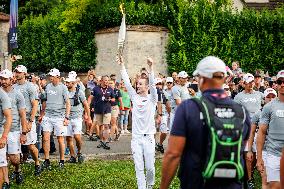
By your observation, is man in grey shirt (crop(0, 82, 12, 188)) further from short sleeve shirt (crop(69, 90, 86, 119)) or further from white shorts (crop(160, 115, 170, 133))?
white shorts (crop(160, 115, 170, 133))

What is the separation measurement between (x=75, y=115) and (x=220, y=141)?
10176 millimetres

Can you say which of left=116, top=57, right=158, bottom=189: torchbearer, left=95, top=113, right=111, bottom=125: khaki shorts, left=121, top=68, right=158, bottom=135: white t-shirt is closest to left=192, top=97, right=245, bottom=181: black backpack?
left=116, top=57, right=158, bottom=189: torchbearer

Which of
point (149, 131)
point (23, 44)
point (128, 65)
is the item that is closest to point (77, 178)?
point (149, 131)

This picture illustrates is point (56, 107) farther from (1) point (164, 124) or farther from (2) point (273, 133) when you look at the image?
(2) point (273, 133)

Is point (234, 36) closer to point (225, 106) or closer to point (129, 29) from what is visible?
point (129, 29)

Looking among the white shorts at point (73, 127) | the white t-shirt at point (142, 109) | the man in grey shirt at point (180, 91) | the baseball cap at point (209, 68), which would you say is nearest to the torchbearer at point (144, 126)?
the white t-shirt at point (142, 109)

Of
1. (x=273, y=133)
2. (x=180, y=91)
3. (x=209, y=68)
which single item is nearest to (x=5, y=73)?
(x=273, y=133)

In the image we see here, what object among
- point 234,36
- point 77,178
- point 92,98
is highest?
point 234,36

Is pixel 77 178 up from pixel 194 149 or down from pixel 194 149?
down

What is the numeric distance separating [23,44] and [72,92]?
23405 mm

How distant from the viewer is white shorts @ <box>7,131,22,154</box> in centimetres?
1156

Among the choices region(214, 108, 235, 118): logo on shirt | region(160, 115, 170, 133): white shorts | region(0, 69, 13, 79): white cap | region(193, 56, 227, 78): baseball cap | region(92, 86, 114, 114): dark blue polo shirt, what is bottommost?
region(160, 115, 170, 133): white shorts

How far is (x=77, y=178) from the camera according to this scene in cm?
1270

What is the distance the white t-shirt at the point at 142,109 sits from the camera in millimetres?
10523
